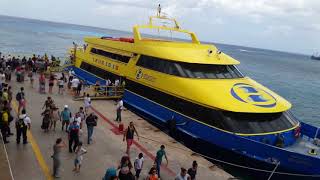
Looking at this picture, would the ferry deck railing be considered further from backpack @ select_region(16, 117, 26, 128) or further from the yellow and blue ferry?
backpack @ select_region(16, 117, 26, 128)

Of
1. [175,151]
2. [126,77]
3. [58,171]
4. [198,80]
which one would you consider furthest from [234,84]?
[58,171]

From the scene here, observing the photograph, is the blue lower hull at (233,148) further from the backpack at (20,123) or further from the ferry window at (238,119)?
the backpack at (20,123)

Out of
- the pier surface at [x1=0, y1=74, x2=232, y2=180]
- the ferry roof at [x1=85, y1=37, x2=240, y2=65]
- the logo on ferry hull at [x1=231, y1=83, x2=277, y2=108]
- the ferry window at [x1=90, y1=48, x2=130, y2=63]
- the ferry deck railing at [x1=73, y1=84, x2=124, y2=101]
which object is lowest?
the pier surface at [x1=0, y1=74, x2=232, y2=180]

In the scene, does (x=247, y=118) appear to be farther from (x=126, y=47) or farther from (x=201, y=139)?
(x=126, y=47)

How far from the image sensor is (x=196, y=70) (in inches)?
701

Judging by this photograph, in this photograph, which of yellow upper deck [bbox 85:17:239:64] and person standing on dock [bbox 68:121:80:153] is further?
yellow upper deck [bbox 85:17:239:64]

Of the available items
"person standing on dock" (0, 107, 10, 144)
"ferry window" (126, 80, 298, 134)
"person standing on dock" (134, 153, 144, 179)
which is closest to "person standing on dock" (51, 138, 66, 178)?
"person standing on dock" (134, 153, 144, 179)

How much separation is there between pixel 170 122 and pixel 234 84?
3.48m

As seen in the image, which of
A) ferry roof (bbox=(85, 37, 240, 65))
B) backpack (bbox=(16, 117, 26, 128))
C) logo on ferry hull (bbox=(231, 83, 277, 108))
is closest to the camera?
backpack (bbox=(16, 117, 26, 128))

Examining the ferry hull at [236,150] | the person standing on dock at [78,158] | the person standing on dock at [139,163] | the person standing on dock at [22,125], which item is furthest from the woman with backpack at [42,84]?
the person standing on dock at [139,163]

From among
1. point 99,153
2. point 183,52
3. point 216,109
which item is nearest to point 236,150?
point 216,109

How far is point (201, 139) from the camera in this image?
612 inches

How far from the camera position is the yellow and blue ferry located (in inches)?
539

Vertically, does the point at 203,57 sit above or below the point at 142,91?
above
